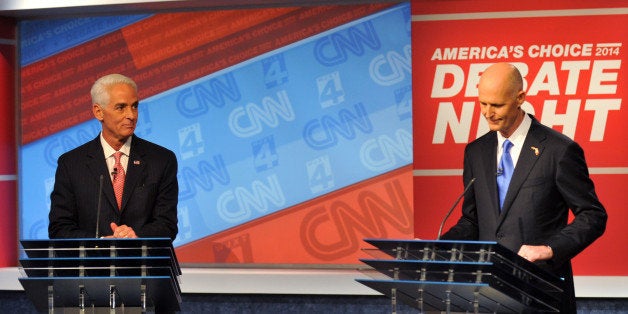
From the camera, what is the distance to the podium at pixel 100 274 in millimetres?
3572

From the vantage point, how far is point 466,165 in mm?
4098

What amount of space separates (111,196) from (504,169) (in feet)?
4.90

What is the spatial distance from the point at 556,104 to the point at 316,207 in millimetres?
1604

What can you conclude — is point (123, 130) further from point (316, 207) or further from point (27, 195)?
point (27, 195)

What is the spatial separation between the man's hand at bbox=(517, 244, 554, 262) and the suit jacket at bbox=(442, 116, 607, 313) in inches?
5.3

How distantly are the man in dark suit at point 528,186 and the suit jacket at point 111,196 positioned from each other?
3.62 feet

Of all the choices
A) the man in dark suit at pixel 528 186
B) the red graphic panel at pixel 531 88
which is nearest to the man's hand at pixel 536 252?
the man in dark suit at pixel 528 186

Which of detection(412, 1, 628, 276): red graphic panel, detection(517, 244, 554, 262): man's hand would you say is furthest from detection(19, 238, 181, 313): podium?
detection(412, 1, 628, 276): red graphic panel

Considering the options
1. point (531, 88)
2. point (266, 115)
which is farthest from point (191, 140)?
point (531, 88)

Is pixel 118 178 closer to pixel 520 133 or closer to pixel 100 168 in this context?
pixel 100 168

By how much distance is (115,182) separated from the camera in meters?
4.20

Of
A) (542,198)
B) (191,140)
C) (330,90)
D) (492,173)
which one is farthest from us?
(191,140)

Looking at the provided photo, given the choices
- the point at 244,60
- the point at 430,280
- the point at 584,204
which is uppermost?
the point at 244,60

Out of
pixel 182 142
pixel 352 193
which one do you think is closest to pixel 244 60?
pixel 182 142
